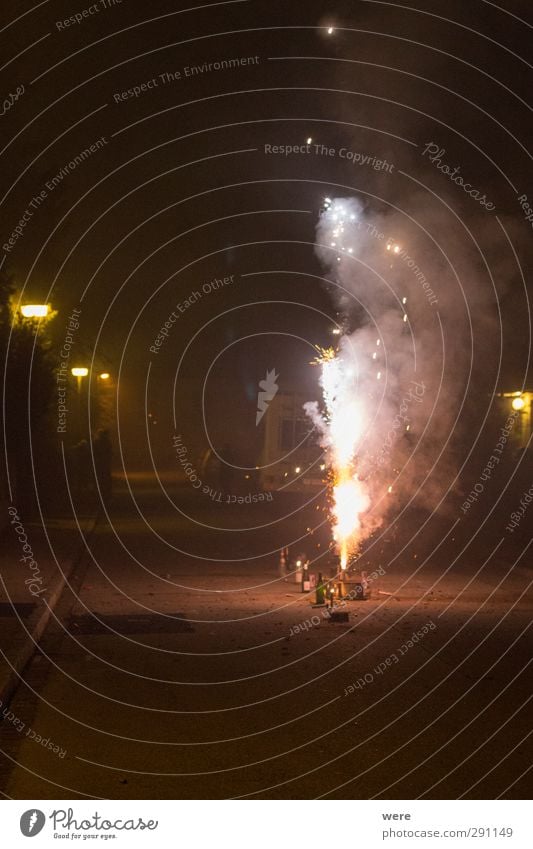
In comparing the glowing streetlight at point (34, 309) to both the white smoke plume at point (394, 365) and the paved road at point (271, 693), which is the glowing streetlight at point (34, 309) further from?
the white smoke plume at point (394, 365)

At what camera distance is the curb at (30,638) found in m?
10.1

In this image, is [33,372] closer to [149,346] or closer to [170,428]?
[149,346]

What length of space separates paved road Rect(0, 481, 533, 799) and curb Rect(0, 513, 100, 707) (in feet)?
0.43

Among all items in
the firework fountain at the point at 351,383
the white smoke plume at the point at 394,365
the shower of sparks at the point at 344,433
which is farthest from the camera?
the firework fountain at the point at 351,383

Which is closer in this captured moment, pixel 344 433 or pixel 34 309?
pixel 34 309

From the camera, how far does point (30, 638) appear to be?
12.8 m

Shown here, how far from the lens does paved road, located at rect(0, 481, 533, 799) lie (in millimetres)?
7508
